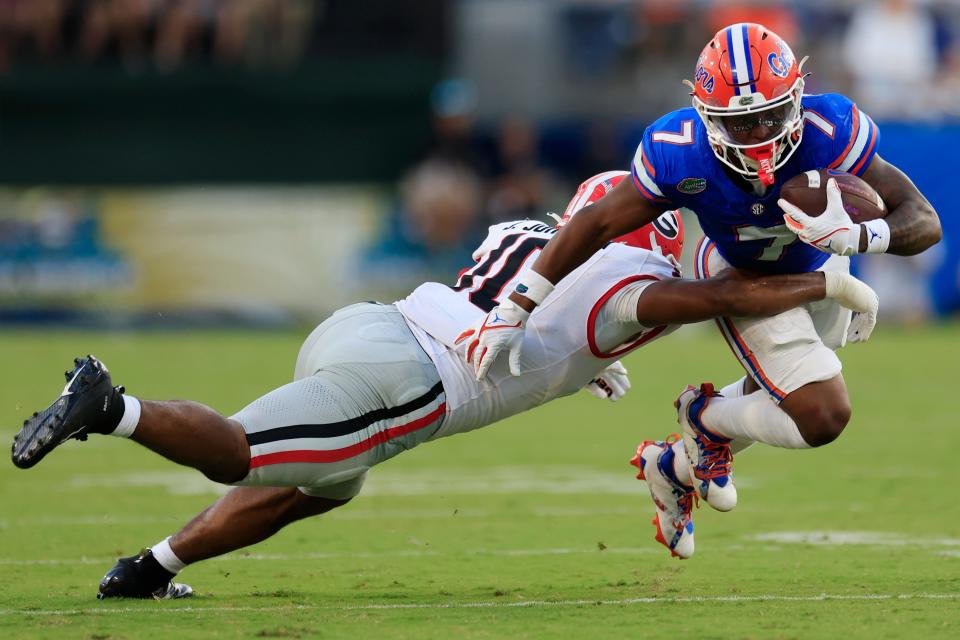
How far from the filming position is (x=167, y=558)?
479cm

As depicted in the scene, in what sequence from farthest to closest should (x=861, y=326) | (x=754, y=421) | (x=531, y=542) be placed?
1. (x=531, y=542)
2. (x=861, y=326)
3. (x=754, y=421)

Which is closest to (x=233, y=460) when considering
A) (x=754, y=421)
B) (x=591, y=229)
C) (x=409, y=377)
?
(x=409, y=377)

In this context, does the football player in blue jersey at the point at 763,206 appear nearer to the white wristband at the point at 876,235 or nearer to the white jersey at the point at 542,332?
the white wristband at the point at 876,235

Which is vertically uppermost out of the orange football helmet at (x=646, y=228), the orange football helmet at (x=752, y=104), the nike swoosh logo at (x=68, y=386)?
the orange football helmet at (x=752, y=104)

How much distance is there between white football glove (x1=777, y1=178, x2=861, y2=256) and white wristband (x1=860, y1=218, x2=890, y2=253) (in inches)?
1.3

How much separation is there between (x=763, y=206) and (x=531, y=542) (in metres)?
1.76

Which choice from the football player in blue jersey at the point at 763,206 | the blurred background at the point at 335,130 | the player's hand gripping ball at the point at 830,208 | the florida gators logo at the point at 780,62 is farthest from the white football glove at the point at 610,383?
the blurred background at the point at 335,130

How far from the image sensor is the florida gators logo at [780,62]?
4.56 metres

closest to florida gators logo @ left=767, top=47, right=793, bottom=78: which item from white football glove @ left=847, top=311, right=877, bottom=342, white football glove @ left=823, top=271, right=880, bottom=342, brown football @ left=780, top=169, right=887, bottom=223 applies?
brown football @ left=780, top=169, right=887, bottom=223

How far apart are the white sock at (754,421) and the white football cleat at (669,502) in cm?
26

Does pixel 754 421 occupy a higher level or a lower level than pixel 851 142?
lower

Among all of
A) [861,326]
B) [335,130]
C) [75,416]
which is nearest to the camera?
[75,416]

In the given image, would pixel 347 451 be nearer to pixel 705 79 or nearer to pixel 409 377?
pixel 409 377

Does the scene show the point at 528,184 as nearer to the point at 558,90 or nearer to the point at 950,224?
the point at 558,90
